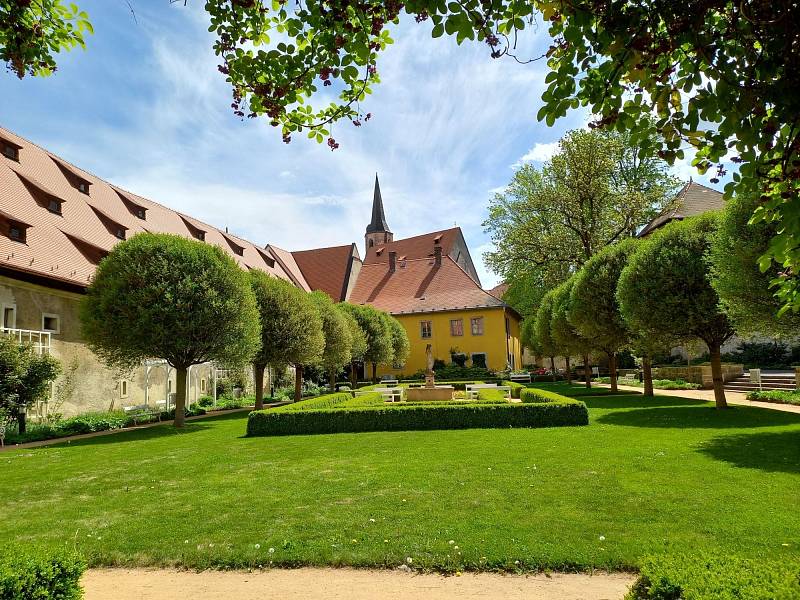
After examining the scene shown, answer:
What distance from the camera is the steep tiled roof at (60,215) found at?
59.3 feet

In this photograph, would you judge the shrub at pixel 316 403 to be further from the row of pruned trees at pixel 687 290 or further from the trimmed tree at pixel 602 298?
the trimmed tree at pixel 602 298

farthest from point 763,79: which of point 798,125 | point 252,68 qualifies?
point 252,68

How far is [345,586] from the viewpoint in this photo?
→ 442cm

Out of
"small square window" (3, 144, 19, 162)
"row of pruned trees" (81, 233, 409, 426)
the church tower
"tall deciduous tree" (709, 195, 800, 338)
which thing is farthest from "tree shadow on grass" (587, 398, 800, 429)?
the church tower

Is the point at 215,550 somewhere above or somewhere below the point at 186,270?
below

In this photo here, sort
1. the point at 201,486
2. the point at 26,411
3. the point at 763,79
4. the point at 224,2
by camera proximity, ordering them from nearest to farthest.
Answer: the point at 763,79
the point at 224,2
the point at 201,486
the point at 26,411

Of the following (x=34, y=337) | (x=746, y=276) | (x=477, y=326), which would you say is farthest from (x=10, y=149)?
(x=477, y=326)

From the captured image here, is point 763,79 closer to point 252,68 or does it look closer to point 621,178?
point 252,68

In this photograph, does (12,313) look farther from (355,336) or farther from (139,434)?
(355,336)

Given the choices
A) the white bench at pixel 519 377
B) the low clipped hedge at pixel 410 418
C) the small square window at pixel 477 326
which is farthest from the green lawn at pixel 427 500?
the small square window at pixel 477 326

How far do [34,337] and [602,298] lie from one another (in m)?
22.3

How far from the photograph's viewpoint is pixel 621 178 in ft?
122

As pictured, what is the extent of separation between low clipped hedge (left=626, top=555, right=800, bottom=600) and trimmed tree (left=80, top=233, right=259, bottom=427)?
1571 centimetres

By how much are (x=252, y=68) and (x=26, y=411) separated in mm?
17798
